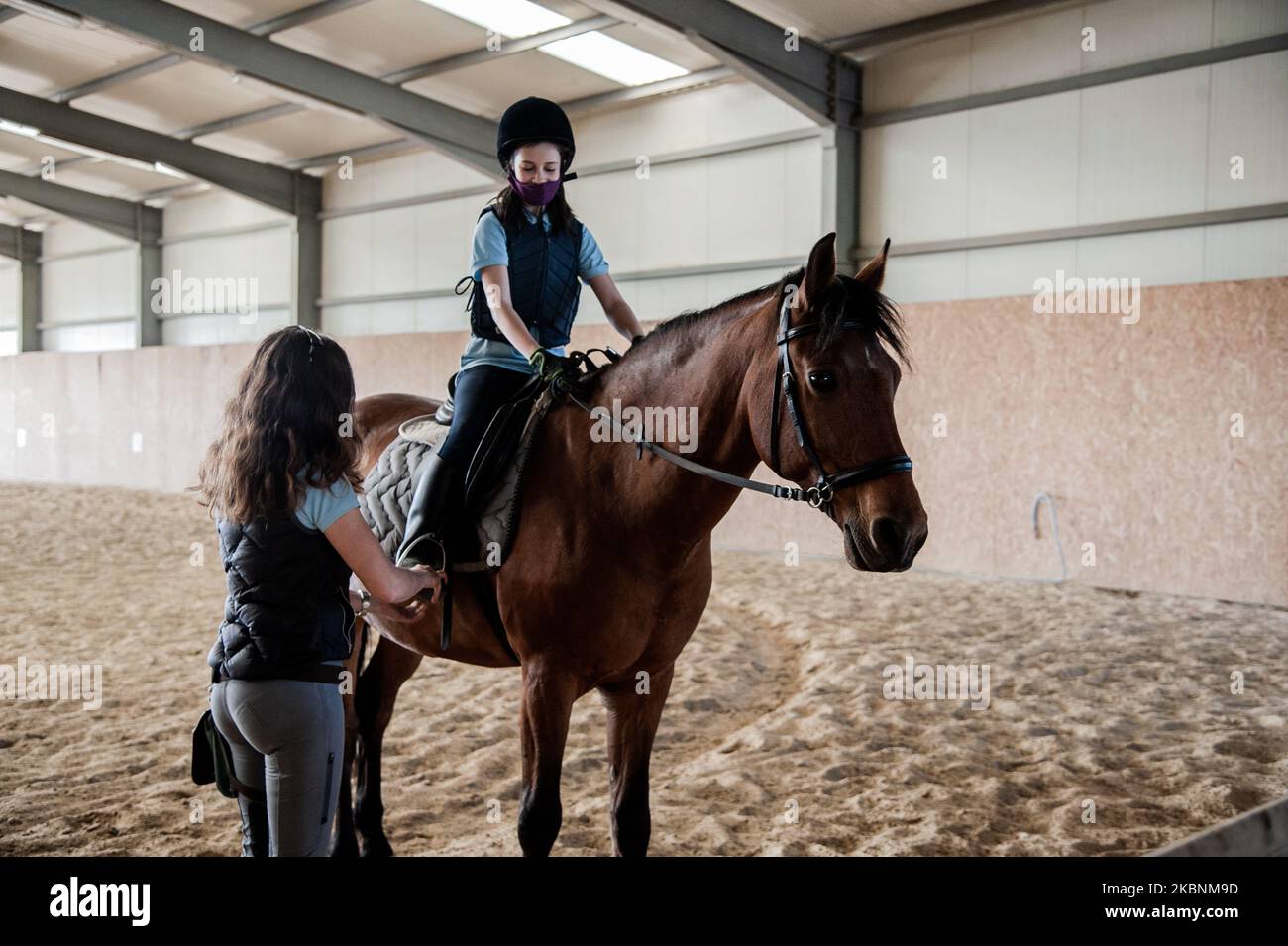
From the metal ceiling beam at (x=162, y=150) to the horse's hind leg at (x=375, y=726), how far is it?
1121 centimetres

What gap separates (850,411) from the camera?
1.91 m

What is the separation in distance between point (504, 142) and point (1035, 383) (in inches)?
256

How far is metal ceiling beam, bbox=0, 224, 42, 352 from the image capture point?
1788cm

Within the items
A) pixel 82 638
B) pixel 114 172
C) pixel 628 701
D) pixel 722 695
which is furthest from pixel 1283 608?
pixel 114 172

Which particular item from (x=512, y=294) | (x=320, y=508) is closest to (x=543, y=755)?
(x=320, y=508)

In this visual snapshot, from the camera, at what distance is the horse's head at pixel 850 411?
72.3 inches

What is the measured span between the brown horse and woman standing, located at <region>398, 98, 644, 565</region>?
180mm

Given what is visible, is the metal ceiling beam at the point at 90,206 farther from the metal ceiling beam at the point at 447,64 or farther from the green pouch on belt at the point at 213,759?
the green pouch on belt at the point at 213,759

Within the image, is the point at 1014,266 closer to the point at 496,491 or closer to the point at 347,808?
the point at 496,491

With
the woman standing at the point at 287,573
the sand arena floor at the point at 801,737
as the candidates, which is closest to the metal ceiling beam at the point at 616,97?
the sand arena floor at the point at 801,737

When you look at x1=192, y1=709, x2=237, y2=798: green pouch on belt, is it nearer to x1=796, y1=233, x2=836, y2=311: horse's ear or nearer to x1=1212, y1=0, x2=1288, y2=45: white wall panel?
x1=796, y1=233, x2=836, y2=311: horse's ear

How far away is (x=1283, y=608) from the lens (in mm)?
6742

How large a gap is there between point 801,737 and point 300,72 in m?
8.58

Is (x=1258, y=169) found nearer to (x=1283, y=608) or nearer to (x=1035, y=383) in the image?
(x=1035, y=383)
